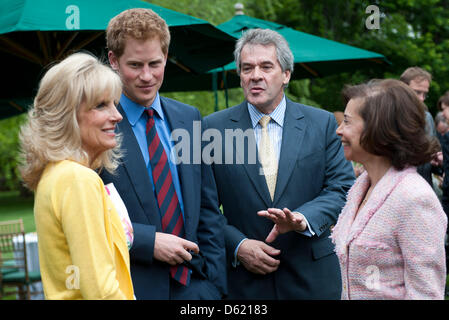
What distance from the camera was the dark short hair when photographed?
234cm

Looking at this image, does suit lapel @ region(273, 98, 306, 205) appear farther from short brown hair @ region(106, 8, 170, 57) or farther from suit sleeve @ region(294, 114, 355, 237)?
short brown hair @ region(106, 8, 170, 57)

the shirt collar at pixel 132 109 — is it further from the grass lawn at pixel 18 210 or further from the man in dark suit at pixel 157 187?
the grass lawn at pixel 18 210

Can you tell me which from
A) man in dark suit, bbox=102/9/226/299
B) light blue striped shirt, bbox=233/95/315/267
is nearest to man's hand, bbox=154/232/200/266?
man in dark suit, bbox=102/9/226/299

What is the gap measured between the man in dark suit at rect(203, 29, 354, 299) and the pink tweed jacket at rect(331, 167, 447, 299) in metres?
0.85

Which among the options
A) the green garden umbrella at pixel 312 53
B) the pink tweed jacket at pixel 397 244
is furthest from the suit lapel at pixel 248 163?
the green garden umbrella at pixel 312 53

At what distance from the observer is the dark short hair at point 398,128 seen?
2.34 meters

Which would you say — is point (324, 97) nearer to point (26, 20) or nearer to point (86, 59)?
point (26, 20)

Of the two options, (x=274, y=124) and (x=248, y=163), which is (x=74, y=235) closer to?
(x=248, y=163)

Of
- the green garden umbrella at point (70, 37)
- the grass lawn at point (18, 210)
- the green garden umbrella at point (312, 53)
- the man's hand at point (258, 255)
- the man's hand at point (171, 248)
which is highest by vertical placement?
the green garden umbrella at point (312, 53)

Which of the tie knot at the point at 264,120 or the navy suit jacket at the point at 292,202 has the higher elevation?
the tie knot at the point at 264,120

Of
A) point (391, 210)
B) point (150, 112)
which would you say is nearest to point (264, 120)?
point (150, 112)

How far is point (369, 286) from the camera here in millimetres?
2307

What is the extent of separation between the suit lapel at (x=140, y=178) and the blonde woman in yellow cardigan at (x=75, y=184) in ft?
1.39
